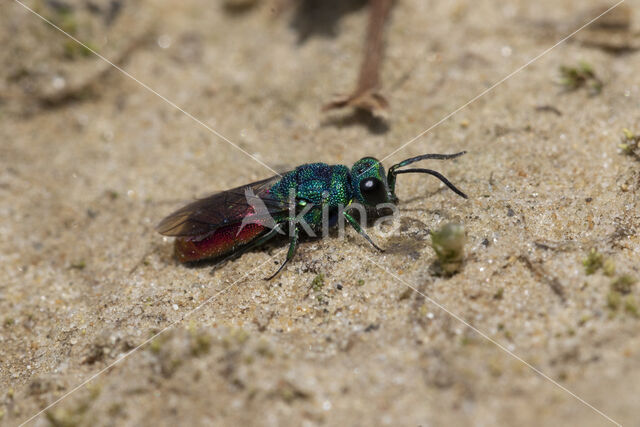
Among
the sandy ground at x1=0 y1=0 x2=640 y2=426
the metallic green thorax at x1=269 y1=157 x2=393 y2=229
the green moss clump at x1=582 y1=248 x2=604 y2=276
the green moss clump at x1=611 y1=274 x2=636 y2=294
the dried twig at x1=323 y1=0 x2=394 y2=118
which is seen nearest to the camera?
the sandy ground at x1=0 y1=0 x2=640 y2=426

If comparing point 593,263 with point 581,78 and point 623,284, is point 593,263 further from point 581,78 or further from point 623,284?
point 581,78

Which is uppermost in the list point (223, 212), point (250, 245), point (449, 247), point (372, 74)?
point (372, 74)

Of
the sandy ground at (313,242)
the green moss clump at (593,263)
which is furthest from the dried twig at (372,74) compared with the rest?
the green moss clump at (593,263)

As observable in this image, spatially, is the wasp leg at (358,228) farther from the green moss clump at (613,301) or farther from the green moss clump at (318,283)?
the green moss clump at (613,301)

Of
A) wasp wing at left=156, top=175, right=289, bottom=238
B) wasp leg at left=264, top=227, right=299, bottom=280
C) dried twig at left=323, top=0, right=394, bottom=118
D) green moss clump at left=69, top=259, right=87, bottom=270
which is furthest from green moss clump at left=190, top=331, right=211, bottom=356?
dried twig at left=323, top=0, right=394, bottom=118

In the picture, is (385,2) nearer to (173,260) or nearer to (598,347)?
(173,260)

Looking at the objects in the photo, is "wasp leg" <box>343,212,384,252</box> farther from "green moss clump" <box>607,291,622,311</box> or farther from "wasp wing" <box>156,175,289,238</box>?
"green moss clump" <box>607,291,622,311</box>

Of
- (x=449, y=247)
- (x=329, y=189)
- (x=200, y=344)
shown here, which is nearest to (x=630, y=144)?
(x=449, y=247)
